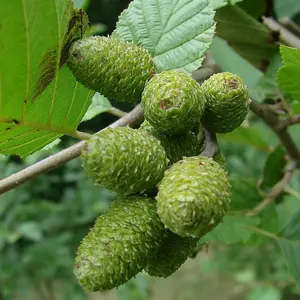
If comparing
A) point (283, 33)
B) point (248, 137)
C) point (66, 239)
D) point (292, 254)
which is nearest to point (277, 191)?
point (292, 254)

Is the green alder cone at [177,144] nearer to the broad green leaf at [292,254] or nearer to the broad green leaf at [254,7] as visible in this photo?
the broad green leaf at [292,254]

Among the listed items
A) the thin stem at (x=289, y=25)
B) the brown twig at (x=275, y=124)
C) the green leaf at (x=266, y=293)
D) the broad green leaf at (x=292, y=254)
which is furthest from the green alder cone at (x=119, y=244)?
the green leaf at (x=266, y=293)

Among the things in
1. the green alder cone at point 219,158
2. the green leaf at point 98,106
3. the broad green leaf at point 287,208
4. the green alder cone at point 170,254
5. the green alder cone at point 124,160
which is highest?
the green alder cone at point 124,160

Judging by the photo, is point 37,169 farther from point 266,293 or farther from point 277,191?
point 266,293

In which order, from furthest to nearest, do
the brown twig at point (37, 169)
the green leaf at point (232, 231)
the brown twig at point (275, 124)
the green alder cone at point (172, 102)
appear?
the green leaf at point (232, 231)
the brown twig at point (275, 124)
the brown twig at point (37, 169)
the green alder cone at point (172, 102)

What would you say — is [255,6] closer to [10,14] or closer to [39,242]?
[10,14]

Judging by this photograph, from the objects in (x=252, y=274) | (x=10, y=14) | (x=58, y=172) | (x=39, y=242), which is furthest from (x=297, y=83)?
(x=58, y=172)

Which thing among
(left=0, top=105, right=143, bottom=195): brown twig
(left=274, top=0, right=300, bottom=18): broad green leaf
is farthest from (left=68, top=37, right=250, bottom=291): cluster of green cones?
(left=274, top=0, right=300, bottom=18): broad green leaf
